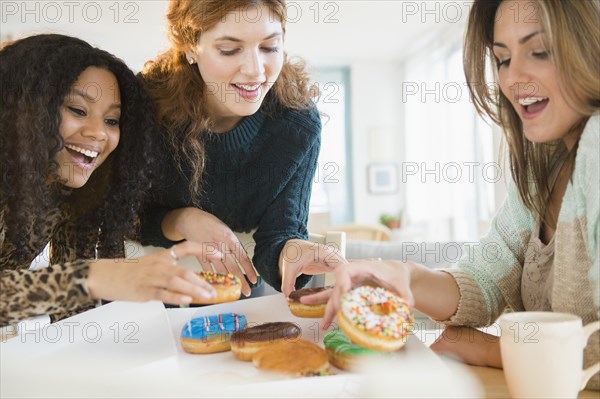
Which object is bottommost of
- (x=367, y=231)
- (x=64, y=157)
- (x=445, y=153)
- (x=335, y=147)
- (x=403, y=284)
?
(x=367, y=231)

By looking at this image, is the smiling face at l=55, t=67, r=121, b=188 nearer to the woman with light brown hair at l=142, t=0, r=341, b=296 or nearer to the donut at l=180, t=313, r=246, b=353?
the woman with light brown hair at l=142, t=0, r=341, b=296

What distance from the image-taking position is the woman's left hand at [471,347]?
1.00 meters

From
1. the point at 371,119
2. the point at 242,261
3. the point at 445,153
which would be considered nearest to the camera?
the point at 242,261

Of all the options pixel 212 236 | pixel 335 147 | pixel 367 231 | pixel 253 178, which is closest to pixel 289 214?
pixel 253 178

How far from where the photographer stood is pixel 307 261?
4.68ft

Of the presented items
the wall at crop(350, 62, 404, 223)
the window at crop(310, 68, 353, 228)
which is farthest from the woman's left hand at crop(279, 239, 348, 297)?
the wall at crop(350, 62, 404, 223)

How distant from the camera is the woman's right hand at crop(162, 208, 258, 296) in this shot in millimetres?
1444

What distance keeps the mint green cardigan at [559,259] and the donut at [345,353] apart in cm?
26

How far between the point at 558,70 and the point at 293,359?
629mm

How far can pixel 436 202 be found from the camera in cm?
762

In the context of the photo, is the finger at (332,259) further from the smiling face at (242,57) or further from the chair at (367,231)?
the chair at (367,231)

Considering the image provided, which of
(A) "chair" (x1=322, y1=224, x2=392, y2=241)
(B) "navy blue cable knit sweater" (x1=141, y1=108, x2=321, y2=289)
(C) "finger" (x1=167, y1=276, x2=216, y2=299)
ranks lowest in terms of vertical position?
(A) "chair" (x1=322, y1=224, x2=392, y2=241)

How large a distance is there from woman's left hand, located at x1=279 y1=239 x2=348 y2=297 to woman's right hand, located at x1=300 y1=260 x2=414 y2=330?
254 mm

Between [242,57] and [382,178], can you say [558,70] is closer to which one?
[242,57]
